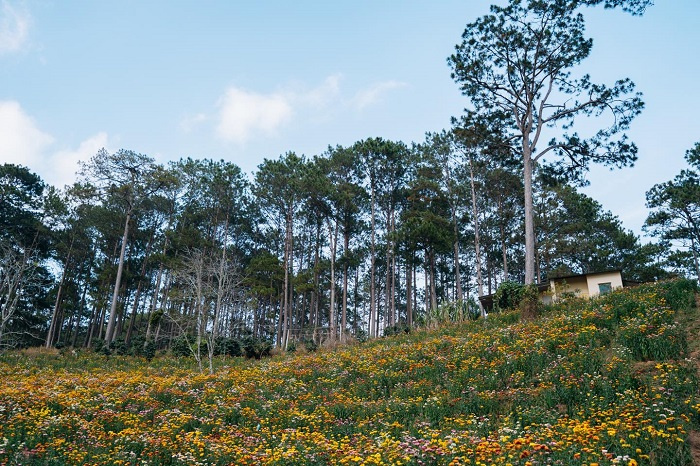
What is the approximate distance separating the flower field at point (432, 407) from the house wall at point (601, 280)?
8430 millimetres

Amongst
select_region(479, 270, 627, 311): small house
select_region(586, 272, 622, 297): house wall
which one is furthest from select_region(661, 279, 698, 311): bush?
select_region(586, 272, 622, 297): house wall

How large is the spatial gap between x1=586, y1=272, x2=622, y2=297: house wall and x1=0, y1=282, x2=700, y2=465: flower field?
27.7 feet

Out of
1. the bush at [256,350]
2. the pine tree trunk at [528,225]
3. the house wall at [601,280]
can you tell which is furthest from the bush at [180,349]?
the house wall at [601,280]

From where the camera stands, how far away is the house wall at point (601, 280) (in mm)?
21266

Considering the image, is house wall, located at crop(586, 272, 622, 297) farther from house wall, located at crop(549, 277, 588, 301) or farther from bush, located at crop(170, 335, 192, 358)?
bush, located at crop(170, 335, 192, 358)

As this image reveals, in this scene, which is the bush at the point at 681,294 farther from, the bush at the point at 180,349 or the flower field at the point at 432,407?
the bush at the point at 180,349

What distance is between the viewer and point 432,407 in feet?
25.3

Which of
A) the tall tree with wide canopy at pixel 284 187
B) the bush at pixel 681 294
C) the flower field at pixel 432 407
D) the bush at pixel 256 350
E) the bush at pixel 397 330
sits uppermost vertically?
the tall tree with wide canopy at pixel 284 187

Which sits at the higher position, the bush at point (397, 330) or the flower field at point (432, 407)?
the bush at point (397, 330)

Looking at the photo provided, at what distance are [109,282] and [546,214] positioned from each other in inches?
1373

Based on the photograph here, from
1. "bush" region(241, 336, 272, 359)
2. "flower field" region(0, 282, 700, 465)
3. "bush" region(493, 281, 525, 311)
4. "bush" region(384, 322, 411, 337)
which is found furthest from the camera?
"bush" region(241, 336, 272, 359)

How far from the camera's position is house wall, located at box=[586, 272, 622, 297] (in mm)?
21266

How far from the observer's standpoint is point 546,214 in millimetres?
34000

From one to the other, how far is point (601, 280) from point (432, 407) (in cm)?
1778
